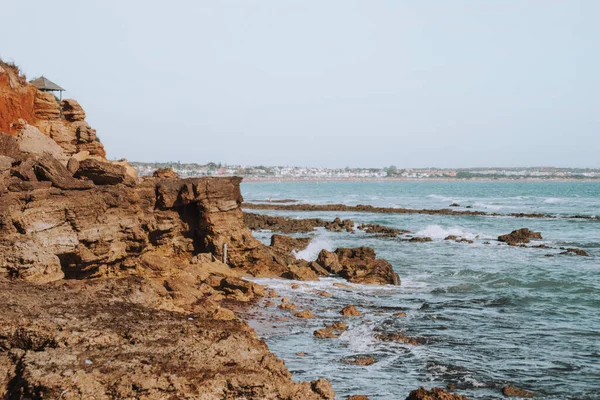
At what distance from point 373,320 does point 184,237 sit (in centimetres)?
984

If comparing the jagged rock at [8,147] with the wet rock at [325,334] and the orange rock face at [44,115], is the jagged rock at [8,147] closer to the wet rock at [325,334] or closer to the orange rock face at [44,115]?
the orange rock face at [44,115]

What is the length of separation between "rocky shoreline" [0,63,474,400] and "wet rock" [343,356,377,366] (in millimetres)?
3055

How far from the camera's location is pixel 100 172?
689 inches

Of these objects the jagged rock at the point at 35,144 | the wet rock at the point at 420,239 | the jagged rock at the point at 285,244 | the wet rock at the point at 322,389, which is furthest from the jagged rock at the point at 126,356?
the wet rock at the point at 420,239

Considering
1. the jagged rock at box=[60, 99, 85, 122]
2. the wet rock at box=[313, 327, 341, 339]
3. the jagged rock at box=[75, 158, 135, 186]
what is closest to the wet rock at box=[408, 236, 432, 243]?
the jagged rock at box=[60, 99, 85, 122]

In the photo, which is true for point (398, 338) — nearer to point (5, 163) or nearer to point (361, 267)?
point (361, 267)

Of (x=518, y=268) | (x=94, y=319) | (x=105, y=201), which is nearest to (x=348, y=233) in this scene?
(x=518, y=268)

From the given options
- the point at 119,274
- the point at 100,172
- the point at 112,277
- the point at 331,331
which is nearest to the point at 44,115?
the point at 100,172

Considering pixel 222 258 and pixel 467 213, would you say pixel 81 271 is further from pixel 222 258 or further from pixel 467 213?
pixel 467 213

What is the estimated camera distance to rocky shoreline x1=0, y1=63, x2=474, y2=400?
6.54m

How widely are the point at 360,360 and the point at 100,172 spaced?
9842 mm

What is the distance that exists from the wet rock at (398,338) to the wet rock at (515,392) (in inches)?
139

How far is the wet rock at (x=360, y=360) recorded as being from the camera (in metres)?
13.0

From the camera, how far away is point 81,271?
Result: 1483cm
